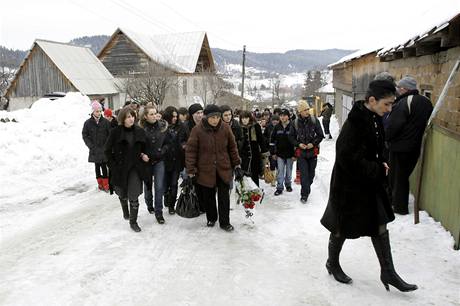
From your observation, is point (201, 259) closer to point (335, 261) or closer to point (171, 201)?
point (335, 261)

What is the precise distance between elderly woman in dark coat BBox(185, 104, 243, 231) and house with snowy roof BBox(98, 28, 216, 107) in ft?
79.6

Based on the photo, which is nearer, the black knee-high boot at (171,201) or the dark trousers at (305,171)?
the black knee-high boot at (171,201)

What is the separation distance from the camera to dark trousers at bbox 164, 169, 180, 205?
6.63 m

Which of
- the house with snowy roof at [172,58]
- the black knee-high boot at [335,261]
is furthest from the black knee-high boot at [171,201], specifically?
the house with snowy roof at [172,58]

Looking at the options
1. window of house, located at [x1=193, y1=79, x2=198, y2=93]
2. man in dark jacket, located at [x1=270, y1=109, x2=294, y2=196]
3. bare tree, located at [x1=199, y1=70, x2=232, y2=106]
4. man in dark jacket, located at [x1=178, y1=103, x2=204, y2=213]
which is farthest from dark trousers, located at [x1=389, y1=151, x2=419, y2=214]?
window of house, located at [x1=193, y1=79, x2=198, y2=93]

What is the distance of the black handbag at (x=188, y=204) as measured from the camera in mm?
6121

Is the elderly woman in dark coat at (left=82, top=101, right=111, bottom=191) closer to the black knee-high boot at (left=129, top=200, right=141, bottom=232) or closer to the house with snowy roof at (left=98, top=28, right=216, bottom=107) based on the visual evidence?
the black knee-high boot at (left=129, top=200, right=141, bottom=232)

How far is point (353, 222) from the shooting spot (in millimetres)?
3805

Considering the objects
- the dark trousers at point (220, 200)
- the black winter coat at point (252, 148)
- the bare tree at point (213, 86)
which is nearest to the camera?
the dark trousers at point (220, 200)

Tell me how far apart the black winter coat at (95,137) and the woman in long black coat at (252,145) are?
3111 mm

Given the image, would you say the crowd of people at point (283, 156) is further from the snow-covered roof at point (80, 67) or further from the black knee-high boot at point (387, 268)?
the snow-covered roof at point (80, 67)

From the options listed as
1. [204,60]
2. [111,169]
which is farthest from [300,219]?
[204,60]

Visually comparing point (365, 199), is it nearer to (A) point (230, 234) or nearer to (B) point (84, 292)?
(A) point (230, 234)

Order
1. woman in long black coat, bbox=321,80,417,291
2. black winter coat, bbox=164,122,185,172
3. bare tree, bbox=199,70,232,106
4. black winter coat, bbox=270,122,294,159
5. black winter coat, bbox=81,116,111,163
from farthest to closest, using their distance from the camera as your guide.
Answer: bare tree, bbox=199,70,232,106 < black winter coat, bbox=81,116,111,163 < black winter coat, bbox=270,122,294,159 < black winter coat, bbox=164,122,185,172 < woman in long black coat, bbox=321,80,417,291
